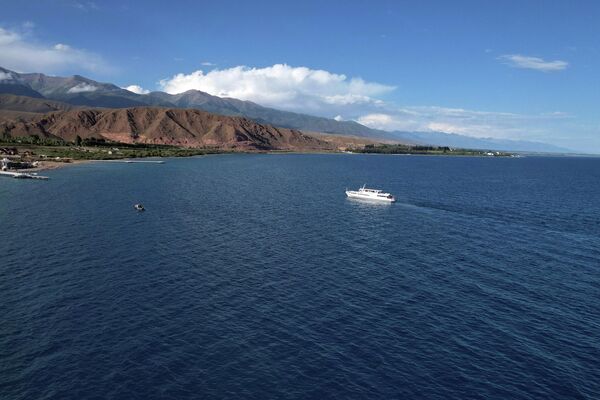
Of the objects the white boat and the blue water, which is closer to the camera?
the blue water

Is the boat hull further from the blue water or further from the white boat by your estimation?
the blue water

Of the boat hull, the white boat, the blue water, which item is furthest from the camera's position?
the white boat

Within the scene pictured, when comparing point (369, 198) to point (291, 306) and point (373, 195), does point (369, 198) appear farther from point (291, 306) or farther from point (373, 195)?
point (291, 306)

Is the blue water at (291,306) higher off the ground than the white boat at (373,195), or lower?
lower

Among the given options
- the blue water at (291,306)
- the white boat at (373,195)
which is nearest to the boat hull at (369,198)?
the white boat at (373,195)

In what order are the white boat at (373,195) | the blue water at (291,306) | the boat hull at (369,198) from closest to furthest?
the blue water at (291,306)
the boat hull at (369,198)
the white boat at (373,195)

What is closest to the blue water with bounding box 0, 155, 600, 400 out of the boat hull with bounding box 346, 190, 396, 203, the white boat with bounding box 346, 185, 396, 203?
the boat hull with bounding box 346, 190, 396, 203

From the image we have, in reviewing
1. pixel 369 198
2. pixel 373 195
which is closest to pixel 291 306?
pixel 373 195

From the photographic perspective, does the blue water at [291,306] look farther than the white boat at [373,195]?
No

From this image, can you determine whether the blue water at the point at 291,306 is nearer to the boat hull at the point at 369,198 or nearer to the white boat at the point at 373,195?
the boat hull at the point at 369,198

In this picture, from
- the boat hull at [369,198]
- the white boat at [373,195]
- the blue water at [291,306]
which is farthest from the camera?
the white boat at [373,195]
